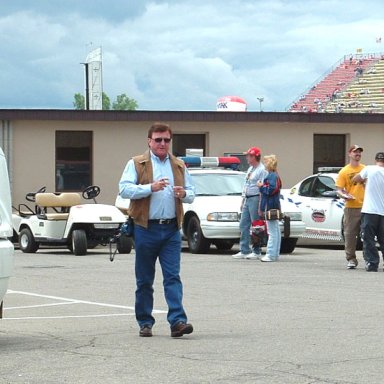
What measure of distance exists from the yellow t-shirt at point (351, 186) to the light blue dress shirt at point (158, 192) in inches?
305

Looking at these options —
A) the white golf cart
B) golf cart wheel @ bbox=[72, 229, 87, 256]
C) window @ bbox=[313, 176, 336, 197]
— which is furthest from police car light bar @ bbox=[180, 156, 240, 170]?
golf cart wheel @ bbox=[72, 229, 87, 256]

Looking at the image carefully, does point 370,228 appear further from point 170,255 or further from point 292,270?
point 170,255

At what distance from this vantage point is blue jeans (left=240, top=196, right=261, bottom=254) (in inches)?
770

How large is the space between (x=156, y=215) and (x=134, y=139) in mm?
22603

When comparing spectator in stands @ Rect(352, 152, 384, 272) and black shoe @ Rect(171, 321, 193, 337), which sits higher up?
spectator in stands @ Rect(352, 152, 384, 272)

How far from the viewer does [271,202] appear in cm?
1908

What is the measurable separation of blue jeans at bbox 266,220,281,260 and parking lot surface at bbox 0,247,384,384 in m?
1.54

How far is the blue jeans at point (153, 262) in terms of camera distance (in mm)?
9773

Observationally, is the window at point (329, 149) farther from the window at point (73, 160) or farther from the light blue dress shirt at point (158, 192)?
the light blue dress shirt at point (158, 192)

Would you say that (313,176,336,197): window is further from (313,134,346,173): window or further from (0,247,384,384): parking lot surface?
(313,134,346,173): window

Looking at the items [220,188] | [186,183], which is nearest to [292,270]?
[220,188]

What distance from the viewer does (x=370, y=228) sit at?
16.6m

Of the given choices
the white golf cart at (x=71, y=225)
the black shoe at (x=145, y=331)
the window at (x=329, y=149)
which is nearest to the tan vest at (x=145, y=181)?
the black shoe at (x=145, y=331)

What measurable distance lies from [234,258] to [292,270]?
9.91 ft
